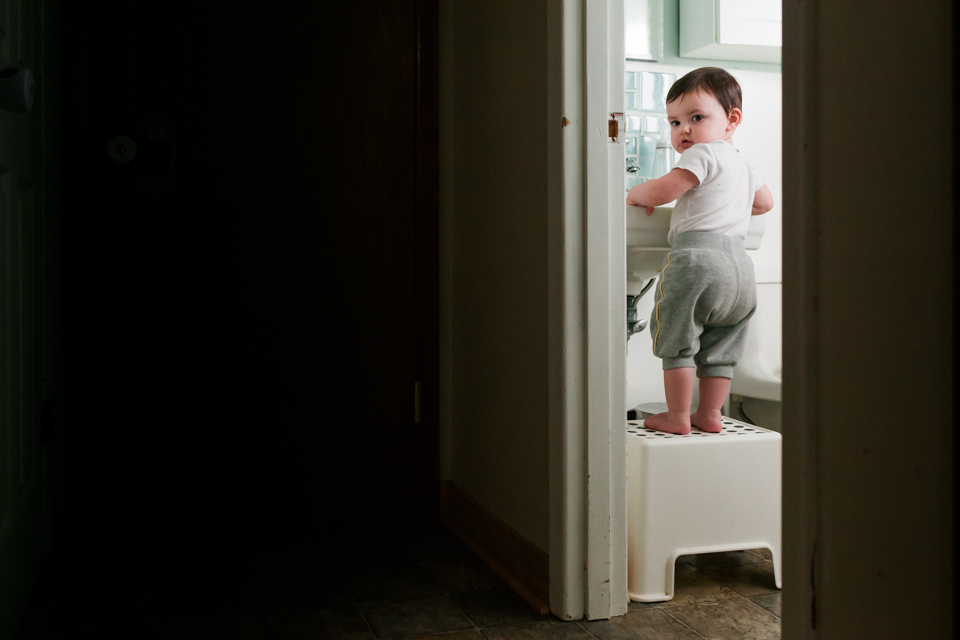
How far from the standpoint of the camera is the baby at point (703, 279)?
5.20ft

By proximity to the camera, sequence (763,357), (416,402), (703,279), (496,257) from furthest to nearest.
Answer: (763,357), (416,402), (496,257), (703,279)

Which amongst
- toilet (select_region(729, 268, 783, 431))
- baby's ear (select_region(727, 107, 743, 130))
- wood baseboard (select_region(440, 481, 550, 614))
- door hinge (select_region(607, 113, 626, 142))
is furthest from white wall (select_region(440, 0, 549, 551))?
toilet (select_region(729, 268, 783, 431))

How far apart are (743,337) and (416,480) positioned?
2.87 ft

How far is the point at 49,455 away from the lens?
162cm

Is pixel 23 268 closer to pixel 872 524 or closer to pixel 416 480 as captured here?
pixel 416 480

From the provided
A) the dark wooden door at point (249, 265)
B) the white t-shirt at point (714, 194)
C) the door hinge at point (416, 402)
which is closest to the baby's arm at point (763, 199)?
the white t-shirt at point (714, 194)

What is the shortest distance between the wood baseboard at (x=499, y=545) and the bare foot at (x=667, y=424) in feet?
1.21

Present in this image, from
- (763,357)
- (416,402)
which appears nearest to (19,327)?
(416,402)

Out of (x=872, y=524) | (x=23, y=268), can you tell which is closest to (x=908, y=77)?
(x=872, y=524)

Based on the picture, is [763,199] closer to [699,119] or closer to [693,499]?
[699,119]

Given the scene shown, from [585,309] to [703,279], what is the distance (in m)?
0.37

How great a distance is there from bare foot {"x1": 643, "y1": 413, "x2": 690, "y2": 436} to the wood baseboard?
37cm

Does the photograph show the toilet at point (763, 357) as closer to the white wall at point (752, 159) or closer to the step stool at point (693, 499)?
the white wall at point (752, 159)

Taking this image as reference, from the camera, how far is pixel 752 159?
227 cm
